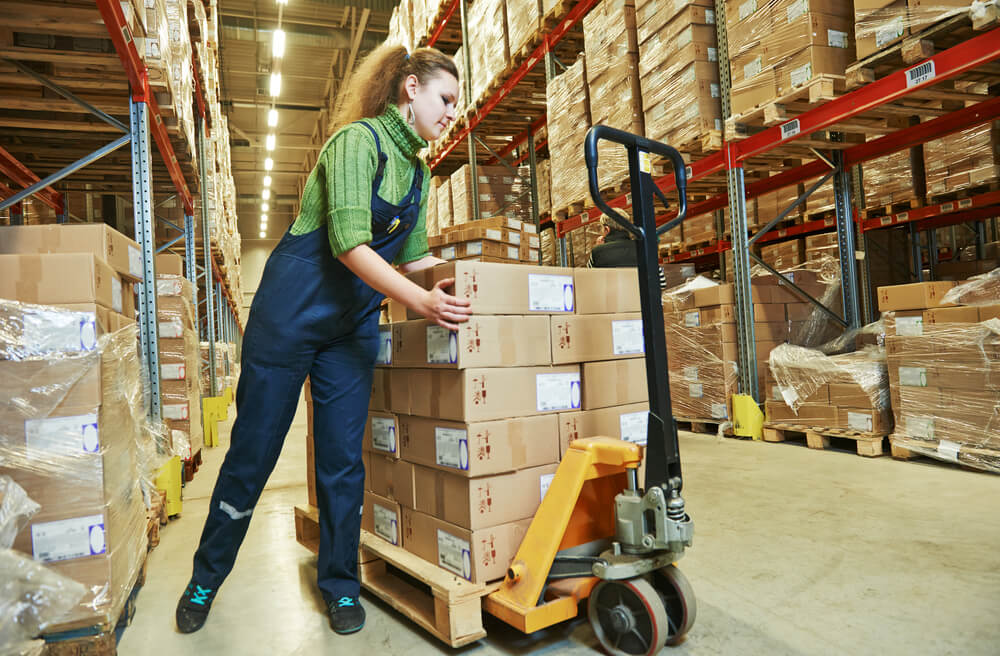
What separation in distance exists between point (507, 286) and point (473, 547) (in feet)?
2.59

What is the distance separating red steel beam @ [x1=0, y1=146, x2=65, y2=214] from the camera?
4.84 m

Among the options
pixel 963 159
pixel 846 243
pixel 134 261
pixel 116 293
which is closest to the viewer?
pixel 116 293

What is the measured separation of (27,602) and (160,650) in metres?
0.59

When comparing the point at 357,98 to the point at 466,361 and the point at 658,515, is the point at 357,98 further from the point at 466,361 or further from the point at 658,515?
the point at 658,515

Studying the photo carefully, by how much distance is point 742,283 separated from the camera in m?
5.25

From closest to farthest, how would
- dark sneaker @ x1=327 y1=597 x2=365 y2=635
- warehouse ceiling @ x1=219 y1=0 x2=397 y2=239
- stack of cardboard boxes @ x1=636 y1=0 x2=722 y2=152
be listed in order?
1. dark sneaker @ x1=327 y1=597 x2=365 y2=635
2. stack of cardboard boxes @ x1=636 y1=0 x2=722 y2=152
3. warehouse ceiling @ x1=219 y1=0 x2=397 y2=239

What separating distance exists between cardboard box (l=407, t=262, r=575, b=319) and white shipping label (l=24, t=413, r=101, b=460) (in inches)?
42.4

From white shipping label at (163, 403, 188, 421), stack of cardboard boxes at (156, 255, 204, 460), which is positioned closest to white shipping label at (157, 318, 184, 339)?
stack of cardboard boxes at (156, 255, 204, 460)

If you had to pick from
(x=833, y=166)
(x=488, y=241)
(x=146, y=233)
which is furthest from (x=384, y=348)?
(x=833, y=166)

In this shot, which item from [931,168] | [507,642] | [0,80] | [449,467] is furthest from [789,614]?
[931,168]

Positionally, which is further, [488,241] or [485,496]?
[488,241]

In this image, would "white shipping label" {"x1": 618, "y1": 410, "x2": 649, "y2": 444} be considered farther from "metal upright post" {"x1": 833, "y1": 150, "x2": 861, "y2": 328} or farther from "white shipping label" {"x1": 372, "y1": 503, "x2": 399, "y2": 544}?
"metal upright post" {"x1": 833, "y1": 150, "x2": 861, "y2": 328}

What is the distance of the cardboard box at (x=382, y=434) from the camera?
2.31 meters

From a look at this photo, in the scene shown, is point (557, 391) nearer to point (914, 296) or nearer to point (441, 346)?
point (441, 346)
